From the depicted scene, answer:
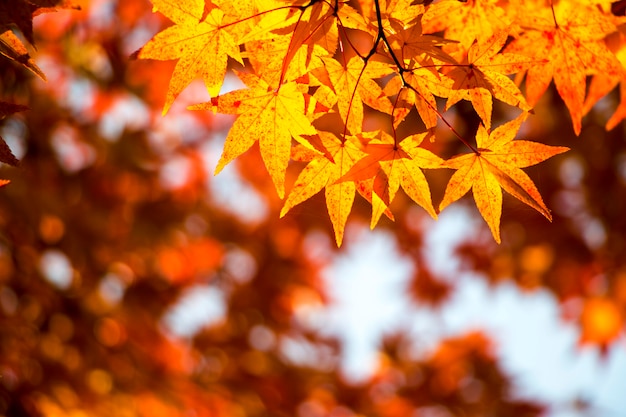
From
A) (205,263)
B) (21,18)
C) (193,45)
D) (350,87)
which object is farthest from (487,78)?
(205,263)

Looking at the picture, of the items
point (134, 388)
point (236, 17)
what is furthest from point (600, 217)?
point (236, 17)

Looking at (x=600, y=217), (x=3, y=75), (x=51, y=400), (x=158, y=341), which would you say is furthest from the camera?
(x=158, y=341)

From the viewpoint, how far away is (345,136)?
2.90 feet

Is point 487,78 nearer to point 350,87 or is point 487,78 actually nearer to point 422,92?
point 422,92

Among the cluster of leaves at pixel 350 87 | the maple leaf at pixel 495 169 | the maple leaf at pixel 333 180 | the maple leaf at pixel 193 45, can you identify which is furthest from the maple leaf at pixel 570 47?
the maple leaf at pixel 193 45

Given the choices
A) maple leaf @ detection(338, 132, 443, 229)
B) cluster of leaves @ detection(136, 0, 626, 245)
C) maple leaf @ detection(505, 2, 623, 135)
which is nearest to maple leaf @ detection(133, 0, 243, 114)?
cluster of leaves @ detection(136, 0, 626, 245)

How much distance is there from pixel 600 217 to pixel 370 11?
309cm

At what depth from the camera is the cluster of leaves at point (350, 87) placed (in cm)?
83

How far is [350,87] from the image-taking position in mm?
894

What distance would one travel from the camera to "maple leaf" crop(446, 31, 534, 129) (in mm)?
853

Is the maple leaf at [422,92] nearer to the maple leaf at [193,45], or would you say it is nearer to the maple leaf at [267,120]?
the maple leaf at [267,120]

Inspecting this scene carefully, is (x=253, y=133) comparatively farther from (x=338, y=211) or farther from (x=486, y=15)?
(x=486, y=15)

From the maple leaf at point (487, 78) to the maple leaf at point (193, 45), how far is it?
12.4 inches

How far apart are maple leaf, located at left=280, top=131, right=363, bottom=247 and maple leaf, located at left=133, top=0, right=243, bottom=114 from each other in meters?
0.18
